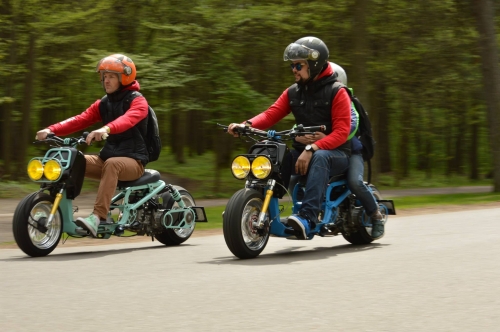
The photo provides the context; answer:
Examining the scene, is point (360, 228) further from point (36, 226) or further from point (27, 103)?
point (27, 103)

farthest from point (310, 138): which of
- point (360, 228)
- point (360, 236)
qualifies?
point (360, 236)

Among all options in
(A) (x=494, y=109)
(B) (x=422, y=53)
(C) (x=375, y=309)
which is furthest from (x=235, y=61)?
(C) (x=375, y=309)

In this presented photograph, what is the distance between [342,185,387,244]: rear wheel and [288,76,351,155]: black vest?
0.72 metres

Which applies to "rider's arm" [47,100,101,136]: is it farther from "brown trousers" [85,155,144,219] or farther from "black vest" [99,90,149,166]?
"brown trousers" [85,155,144,219]

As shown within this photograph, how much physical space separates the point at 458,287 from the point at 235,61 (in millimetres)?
15499

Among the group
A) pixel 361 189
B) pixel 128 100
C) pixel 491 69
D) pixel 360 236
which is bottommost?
pixel 491 69

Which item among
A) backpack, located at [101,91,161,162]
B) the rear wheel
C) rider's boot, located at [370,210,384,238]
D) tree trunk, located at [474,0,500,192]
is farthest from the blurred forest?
rider's boot, located at [370,210,384,238]

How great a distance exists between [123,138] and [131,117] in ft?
1.06

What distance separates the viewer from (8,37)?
22.7 meters

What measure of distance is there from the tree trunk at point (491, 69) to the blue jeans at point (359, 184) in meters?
14.1

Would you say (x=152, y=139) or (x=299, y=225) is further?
(x=152, y=139)

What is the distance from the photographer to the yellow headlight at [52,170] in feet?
28.4

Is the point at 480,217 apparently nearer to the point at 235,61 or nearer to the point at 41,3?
the point at 235,61

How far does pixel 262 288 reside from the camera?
21.2ft
